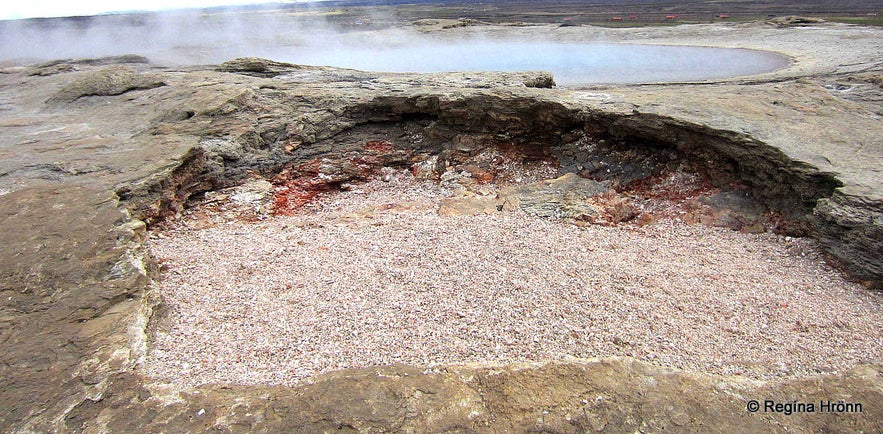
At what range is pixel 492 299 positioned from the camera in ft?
14.8

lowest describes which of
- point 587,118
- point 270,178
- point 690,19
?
point 270,178

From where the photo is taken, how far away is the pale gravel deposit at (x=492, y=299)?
12.6ft

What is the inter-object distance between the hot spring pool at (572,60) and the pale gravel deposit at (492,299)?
6.57 meters

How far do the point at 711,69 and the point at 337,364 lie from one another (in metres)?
12.5

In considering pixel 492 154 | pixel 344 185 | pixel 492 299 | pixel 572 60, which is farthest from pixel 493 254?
pixel 572 60

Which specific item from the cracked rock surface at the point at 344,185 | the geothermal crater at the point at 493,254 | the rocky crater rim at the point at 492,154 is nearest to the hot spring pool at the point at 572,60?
the cracked rock surface at the point at 344,185

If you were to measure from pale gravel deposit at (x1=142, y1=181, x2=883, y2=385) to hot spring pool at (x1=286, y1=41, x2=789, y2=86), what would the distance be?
6.57 meters

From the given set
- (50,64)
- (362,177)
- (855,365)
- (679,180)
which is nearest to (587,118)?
(679,180)

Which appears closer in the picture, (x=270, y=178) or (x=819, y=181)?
(x=819, y=181)

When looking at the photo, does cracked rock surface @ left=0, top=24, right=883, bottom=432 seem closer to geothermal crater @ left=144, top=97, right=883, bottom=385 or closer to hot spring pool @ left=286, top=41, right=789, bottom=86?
geothermal crater @ left=144, top=97, right=883, bottom=385

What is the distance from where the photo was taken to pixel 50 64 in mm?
12430

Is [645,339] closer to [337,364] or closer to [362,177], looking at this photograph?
[337,364]

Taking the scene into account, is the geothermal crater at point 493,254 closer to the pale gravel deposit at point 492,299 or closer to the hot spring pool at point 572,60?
the pale gravel deposit at point 492,299

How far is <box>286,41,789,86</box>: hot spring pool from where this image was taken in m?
12.3
